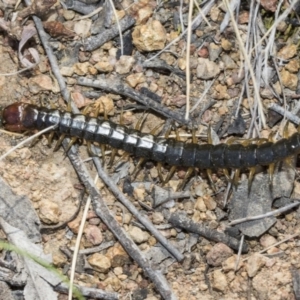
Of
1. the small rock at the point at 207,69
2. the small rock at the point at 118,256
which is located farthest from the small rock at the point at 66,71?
the small rock at the point at 118,256

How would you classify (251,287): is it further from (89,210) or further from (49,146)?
(49,146)

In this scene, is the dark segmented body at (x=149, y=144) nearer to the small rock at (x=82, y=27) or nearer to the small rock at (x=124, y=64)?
the small rock at (x=124, y=64)

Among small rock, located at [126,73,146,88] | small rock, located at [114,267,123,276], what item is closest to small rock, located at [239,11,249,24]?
small rock, located at [126,73,146,88]

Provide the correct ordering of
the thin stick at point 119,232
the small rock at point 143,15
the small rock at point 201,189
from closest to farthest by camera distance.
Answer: the thin stick at point 119,232 < the small rock at point 201,189 < the small rock at point 143,15

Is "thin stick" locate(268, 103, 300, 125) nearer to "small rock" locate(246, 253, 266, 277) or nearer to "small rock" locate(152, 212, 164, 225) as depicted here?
"small rock" locate(246, 253, 266, 277)

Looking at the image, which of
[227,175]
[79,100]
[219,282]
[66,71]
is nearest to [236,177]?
[227,175]
